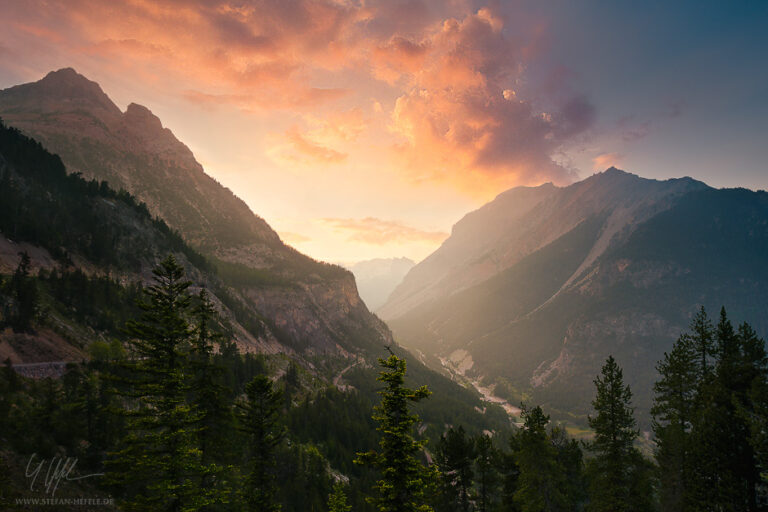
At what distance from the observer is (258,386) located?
2283 cm

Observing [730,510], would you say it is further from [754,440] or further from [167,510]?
[167,510]

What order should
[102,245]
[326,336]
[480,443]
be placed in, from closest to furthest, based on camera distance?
1. [480,443]
2. [102,245]
3. [326,336]

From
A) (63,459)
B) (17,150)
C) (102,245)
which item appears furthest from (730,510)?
(17,150)

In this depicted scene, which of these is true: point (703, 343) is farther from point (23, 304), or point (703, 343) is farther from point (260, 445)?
point (23, 304)

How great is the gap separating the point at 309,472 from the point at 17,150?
5344 inches

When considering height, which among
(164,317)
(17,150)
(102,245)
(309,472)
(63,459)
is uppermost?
(17,150)

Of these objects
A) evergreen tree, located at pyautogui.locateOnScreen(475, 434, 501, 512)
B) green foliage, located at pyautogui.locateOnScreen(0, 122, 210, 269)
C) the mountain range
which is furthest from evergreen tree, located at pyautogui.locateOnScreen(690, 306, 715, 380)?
green foliage, located at pyautogui.locateOnScreen(0, 122, 210, 269)

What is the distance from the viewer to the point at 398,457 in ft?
58.0

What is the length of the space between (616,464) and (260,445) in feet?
94.1

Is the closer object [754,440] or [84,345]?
[754,440]

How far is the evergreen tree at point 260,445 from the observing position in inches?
832
